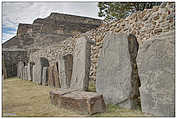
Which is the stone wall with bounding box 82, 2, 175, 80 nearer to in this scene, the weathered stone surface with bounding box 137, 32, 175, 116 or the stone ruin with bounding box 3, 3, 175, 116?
the stone ruin with bounding box 3, 3, 175, 116

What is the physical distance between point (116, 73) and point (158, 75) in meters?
0.62

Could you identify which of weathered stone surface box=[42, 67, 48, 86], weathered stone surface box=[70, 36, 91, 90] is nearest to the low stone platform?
weathered stone surface box=[70, 36, 91, 90]

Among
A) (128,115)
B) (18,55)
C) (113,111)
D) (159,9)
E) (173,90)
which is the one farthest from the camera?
(18,55)

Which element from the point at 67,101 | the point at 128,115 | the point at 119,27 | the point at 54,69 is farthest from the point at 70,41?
the point at 128,115

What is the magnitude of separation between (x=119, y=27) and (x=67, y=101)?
94.5 inches

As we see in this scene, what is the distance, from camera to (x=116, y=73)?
8.05ft

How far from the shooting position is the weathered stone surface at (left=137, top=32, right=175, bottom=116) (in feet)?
6.22

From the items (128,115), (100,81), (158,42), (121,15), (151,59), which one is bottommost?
(128,115)

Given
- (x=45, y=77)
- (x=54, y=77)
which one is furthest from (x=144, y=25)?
(x=45, y=77)

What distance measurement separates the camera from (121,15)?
977 centimetres

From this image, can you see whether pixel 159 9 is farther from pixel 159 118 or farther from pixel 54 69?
pixel 54 69

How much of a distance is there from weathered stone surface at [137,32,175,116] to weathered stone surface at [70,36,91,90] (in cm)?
116

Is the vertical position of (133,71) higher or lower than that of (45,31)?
lower

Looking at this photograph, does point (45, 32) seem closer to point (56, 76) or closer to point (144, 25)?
point (56, 76)
